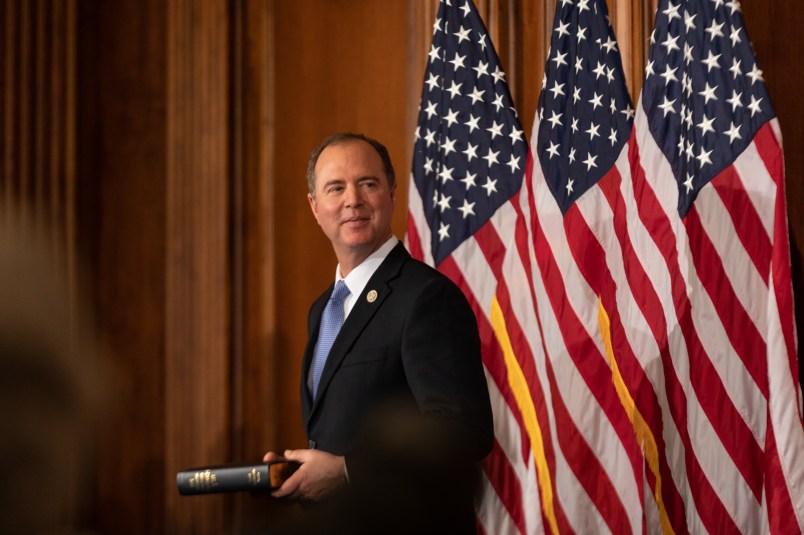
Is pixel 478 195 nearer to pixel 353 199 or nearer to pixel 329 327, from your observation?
pixel 353 199

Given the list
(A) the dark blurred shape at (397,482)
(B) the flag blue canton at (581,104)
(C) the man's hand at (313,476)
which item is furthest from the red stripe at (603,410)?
(C) the man's hand at (313,476)

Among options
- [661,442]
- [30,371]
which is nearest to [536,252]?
[661,442]

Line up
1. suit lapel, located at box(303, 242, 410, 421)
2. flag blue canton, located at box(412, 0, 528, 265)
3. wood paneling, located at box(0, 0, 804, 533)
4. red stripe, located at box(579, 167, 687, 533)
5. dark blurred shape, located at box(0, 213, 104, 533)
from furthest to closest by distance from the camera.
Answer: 1. wood paneling, located at box(0, 0, 804, 533)
2. flag blue canton, located at box(412, 0, 528, 265)
3. red stripe, located at box(579, 167, 687, 533)
4. suit lapel, located at box(303, 242, 410, 421)
5. dark blurred shape, located at box(0, 213, 104, 533)

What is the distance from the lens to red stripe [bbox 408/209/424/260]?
3.58m

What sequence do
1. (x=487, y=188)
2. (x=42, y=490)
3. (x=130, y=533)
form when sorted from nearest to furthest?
1. (x=42, y=490)
2. (x=487, y=188)
3. (x=130, y=533)

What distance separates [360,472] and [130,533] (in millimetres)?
2019

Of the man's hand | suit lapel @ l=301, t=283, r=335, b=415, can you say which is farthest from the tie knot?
the man's hand

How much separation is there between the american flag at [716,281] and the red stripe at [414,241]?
837mm

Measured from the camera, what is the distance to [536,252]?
3320mm

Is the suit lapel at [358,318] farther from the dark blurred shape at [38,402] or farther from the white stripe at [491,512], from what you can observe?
the dark blurred shape at [38,402]

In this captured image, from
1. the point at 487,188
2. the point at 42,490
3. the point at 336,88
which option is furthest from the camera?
the point at 336,88

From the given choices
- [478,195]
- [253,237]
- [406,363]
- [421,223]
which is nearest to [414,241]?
[421,223]

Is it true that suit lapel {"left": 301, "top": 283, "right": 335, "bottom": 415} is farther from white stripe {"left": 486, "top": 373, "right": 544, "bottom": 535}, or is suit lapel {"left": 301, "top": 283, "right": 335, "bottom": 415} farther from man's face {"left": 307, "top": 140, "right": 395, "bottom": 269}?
white stripe {"left": 486, "top": 373, "right": 544, "bottom": 535}

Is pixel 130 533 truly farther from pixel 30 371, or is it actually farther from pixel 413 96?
pixel 30 371
